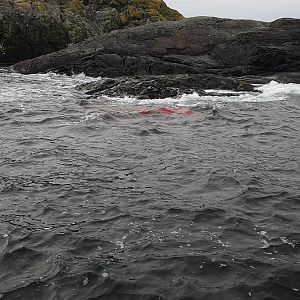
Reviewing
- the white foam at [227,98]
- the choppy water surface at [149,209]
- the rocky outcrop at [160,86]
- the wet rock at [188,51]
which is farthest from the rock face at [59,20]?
the choppy water surface at [149,209]

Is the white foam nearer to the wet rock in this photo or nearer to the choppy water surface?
the choppy water surface

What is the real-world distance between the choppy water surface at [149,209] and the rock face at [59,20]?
785 inches

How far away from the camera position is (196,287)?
20.5ft

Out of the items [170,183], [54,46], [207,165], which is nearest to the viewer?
[170,183]

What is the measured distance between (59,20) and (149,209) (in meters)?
33.2

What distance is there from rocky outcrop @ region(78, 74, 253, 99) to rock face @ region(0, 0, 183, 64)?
12.2 metres

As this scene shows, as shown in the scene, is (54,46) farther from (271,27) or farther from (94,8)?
(271,27)

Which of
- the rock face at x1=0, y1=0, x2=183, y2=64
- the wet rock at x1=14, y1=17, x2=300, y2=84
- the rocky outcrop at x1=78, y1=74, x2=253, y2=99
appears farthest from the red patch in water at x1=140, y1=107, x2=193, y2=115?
the rock face at x1=0, y1=0, x2=183, y2=64

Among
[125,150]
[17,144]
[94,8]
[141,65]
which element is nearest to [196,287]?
[125,150]

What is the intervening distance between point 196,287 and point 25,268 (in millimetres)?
2687

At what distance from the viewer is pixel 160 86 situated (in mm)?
21547

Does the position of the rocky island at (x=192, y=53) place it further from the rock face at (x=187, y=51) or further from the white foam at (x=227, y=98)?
the white foam at (x=227, y=98)

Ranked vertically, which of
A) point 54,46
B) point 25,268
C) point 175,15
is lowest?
point 25,268

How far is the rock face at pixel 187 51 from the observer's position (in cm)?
2791
